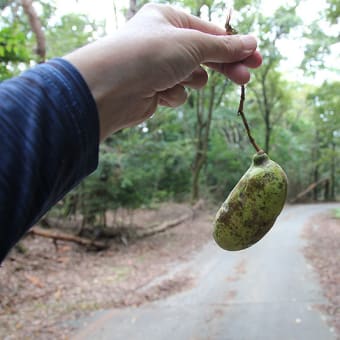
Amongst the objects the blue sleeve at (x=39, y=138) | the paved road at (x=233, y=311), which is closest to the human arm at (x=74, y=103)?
the blue sleeve at (x=39, y=138)

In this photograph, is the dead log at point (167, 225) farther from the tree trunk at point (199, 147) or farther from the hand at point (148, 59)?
the hand at point (148, 59)

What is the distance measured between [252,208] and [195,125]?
1741 cm

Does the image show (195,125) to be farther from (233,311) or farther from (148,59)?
(148,59)

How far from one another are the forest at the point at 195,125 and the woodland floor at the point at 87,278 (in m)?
1.33

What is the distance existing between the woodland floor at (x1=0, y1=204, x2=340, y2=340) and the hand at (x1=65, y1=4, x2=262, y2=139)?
4826mm

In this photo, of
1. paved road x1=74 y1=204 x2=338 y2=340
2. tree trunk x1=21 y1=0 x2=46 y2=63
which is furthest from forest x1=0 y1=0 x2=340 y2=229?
paved road x1=74 y1=204 x2=338 y2=340

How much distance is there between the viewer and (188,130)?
59.8ft

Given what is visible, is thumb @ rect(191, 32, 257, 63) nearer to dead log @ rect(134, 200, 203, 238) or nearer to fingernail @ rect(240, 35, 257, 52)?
fingernail @ rect(240, 35, 257, 52)

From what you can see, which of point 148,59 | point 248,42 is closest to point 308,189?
point 248,42

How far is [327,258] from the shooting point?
8.95 meters

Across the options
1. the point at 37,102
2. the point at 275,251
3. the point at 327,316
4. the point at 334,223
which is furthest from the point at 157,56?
the point at 334,223

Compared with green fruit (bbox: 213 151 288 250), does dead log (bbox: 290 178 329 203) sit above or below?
below

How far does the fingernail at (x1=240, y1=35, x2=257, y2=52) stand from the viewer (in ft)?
5.66

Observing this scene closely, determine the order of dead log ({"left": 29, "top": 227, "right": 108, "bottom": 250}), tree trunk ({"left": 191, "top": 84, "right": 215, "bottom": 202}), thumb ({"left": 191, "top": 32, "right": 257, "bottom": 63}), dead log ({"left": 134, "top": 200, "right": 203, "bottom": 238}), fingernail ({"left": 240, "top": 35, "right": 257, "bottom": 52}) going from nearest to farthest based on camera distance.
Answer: thumb ({"left": 191, "top": 32, "right": 257, "bottom": 63}) < fingernail ({"left": 240, "top": 35, "right": 257, "bottom": 52}) < dead log ({"left": 29, "top": 227, "right": 108, "bottom": 250}) < dead log ({"left": 134, "top": 200, "right": 203, "bottom": 238}) < tree trunk ({"left": 191, "top": 84, "right": 215, "bottom": 202})
